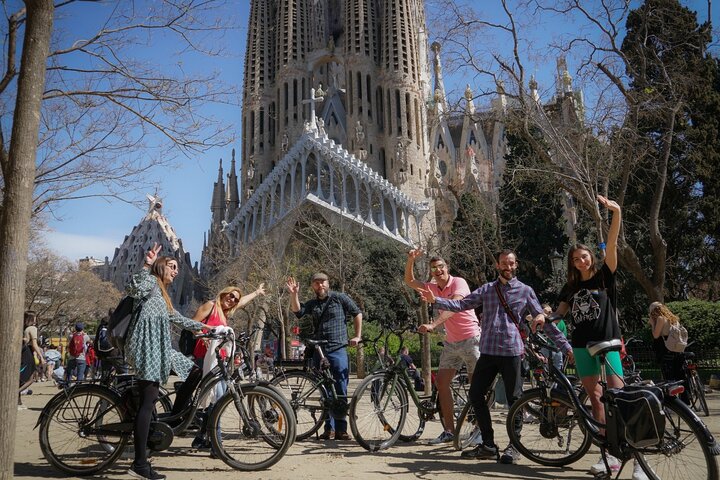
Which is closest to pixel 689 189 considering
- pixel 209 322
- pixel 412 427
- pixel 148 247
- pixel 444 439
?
pixel 412 427

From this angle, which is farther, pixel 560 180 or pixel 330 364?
pixel 560 180

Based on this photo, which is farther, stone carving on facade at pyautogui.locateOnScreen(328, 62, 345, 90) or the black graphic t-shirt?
stone carving on facade at pyautogui.locateOnScreen(328, 62, 345, 90)

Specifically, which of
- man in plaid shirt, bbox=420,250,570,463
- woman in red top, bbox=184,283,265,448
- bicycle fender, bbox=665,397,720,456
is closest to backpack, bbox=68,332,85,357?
woman in red top, bbox=184,283,265,448

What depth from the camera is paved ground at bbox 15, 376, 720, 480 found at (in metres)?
4.05

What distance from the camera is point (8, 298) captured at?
338 centimetres

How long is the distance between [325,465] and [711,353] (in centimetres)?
1228

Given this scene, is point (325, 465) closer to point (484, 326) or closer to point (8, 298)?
point (484, 326)

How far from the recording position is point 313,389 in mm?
5305

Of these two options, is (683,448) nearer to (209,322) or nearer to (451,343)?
(451,343)

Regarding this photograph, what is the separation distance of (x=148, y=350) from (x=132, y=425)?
0.61m

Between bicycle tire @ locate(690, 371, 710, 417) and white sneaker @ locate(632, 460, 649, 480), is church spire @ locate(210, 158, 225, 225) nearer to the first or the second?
bicycle tire @ locate(690, 371, 710, 417)

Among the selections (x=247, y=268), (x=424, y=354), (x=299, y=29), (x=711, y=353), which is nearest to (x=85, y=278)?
(x=247, y=268)

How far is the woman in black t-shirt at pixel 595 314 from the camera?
3.98 meters

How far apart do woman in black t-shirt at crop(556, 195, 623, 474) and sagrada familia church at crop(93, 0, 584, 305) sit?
1373 inches
